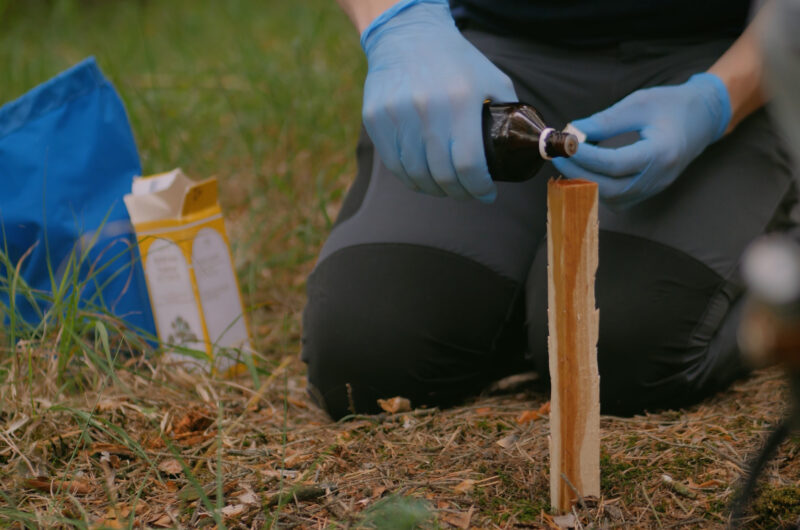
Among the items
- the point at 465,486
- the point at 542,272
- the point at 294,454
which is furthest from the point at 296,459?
the point at 542,272

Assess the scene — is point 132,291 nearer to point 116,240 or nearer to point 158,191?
point 116,240

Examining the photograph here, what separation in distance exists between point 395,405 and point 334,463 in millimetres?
233

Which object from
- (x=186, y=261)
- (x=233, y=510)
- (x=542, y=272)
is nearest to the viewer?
(x=233, y=510)

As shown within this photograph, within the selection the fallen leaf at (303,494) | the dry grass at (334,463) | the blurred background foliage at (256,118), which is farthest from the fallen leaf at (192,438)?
the blurred background foliage at (256,118)

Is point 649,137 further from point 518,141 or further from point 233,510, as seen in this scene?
point 233,510

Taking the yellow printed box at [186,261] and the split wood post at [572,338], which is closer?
the split wood post at [572,338]

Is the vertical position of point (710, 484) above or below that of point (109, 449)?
below

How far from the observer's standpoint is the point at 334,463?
1.11 m

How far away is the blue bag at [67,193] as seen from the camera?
59.2 inches

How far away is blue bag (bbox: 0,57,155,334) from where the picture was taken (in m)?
1.50

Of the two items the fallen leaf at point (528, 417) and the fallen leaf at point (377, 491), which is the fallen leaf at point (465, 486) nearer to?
the fallen leaf at point (377, 491)

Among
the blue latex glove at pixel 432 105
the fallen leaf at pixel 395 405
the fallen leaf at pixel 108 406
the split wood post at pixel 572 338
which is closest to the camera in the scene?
the split wood post at pixel 572 338

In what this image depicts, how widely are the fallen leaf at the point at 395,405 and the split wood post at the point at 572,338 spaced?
407mm

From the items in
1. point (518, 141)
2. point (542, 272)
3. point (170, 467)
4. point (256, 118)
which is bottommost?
point (170, 467)
